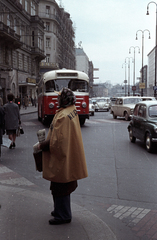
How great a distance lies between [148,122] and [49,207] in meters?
6.16

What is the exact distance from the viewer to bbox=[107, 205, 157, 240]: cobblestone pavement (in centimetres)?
381

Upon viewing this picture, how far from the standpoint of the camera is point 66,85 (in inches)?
683

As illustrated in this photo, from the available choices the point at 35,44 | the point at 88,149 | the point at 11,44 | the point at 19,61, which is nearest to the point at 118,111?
the point at 88,149

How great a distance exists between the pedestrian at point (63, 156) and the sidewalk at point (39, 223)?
0.19 meters

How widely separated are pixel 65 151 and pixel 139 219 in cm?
141

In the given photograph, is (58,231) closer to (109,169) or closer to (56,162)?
(56,162)

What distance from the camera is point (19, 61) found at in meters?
44.5

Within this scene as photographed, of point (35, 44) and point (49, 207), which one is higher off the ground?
point (35, 44)

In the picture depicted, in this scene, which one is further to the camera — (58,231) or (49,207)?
(49,207)

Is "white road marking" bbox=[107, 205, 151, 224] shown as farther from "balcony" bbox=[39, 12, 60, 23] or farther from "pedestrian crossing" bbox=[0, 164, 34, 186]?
"balcony" bbox=[39, 12, 60, 23]

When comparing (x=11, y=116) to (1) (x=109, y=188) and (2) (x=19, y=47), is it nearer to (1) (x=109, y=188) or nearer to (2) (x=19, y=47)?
(1) (x=109, y=188)

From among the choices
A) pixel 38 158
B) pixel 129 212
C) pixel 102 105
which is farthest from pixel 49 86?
pixel 102 105

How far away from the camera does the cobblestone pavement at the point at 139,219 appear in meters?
3.81

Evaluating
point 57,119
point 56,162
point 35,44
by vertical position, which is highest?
A: point 35,44
